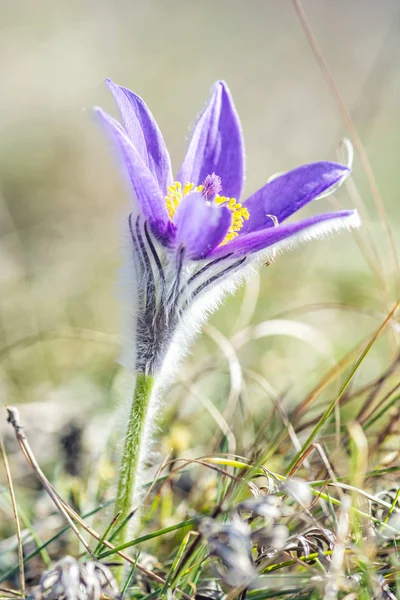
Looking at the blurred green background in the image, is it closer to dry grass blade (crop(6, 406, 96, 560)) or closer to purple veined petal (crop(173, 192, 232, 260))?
purple veined petal (crop(173, 192, 232, 260))

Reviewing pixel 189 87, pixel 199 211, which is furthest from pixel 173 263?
pixel 189 87

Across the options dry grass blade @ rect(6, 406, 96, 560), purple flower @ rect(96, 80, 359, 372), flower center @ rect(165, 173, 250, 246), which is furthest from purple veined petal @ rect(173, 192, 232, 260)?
dry grass blade @ rect(6, 406, 96, 560)

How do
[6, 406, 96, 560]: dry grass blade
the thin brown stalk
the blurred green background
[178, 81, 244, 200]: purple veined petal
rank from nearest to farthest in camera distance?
[6, 406, 96, 560]: dry grass blade → [178, 81, 244, 200]: purple veined petal → the thin brown stalk → the blurred green background

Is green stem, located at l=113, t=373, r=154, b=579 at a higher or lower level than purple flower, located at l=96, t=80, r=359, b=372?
lower

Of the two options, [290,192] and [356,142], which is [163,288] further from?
[356,142]

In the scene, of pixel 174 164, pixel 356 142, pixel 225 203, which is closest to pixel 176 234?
pixel 225 203

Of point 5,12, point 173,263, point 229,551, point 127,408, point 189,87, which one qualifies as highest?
point 5,12

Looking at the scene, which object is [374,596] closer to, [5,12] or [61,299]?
[61,299]
